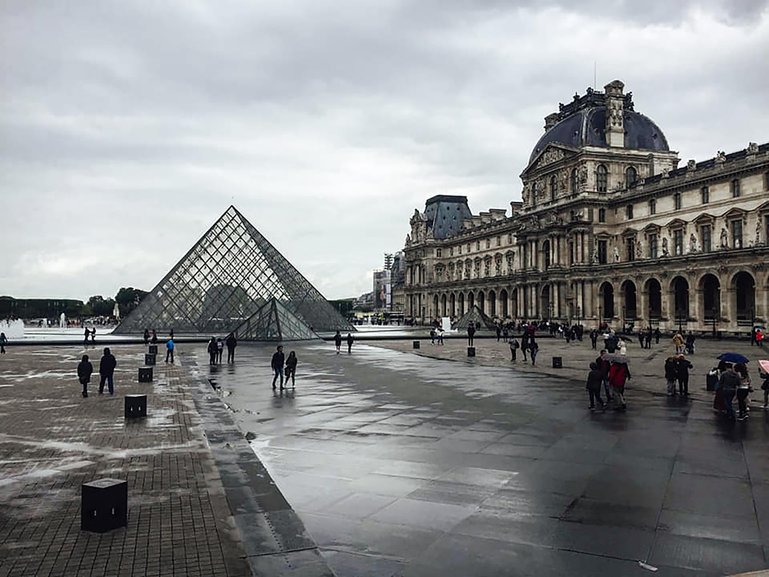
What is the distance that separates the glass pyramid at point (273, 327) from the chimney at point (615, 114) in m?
40.0

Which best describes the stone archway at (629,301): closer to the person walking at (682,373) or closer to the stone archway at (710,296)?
the stone archway at (710,296)

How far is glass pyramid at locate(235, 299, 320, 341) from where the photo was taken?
47.1m

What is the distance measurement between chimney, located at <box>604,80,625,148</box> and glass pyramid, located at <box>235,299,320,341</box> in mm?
39967

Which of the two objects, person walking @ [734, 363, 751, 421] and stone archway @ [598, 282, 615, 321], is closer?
person walking @ [734, 363, 751, 421]

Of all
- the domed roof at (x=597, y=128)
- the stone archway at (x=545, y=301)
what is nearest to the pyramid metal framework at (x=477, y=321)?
the stone archway at (x=545, y=301)

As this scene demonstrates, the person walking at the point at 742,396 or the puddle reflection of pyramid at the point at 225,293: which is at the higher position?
the puddle reflection of pyramid at the point at 225,293

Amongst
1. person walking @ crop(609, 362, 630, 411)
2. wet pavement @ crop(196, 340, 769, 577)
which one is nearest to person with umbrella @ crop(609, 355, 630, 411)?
person walking @ crop(609, 362, 630, 411)

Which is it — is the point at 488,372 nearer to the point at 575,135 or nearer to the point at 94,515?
the point at 94,515

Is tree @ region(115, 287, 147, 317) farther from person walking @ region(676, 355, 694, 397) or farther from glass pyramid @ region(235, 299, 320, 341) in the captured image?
person walking @ region(676, 355, 694, 397)

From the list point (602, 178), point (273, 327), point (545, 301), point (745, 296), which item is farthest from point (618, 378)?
point (545, 301)

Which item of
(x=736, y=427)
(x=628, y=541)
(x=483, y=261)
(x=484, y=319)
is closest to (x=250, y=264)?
(x=484, y=319)

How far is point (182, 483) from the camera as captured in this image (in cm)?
810

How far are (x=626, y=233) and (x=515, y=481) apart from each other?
61.9 metres

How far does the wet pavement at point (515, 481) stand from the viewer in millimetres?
5852
